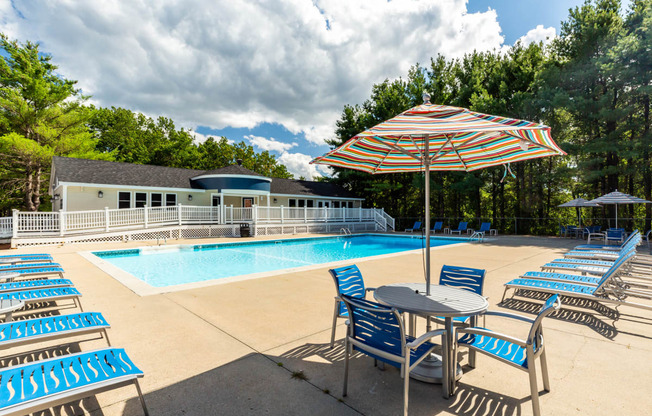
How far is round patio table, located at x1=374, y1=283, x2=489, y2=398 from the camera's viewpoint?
101 inches

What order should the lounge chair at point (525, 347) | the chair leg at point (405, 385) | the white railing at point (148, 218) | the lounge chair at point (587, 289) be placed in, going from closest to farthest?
the chair leg at point (405, 385)
the lounge chair at point (525, 347)
the lounge chair at point (587, 289)
the white railing at point (148, 218)

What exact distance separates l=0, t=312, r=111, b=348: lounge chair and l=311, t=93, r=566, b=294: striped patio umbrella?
3195 mm

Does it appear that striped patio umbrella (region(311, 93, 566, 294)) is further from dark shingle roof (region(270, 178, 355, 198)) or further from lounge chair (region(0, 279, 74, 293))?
dark shingle roof (region(270, 178, 355, 198))

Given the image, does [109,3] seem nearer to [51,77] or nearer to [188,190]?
[188,190]

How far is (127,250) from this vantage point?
1232 cm

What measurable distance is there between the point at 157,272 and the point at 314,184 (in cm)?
2218

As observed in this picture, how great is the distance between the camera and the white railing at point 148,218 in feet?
46.6

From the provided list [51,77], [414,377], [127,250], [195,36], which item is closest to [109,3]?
[195,36]

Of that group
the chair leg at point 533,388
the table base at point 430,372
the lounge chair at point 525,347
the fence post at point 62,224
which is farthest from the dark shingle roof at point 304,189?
the chair leg at point 533,388

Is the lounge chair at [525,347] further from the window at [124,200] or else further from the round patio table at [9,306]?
the window at [124,200]

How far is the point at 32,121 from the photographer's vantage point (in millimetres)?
23844

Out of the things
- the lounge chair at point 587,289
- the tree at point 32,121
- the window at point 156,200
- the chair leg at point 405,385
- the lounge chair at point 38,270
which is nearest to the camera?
the chair leg at point 405,385

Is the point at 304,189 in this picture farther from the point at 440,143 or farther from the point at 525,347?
the point at 525,347

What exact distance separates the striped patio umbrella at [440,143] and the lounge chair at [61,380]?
2.81 m
